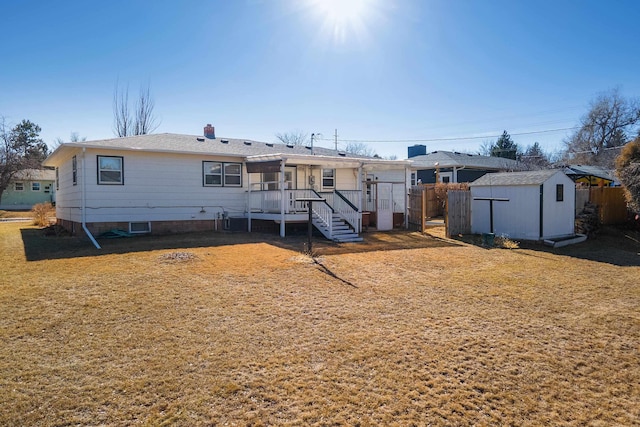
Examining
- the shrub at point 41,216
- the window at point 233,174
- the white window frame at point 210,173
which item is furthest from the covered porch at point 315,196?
the shrub at point 41,216

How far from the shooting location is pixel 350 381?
3.51 meters

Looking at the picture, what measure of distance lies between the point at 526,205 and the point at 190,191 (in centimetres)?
1231

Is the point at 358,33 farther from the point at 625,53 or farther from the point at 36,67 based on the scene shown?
the point at 625,53

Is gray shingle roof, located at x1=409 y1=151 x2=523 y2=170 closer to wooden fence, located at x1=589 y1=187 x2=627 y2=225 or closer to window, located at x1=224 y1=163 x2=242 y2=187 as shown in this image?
wooden fence, located at x1=589 y1=187 x2=627 y2=225

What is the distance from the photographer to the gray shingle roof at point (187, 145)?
1343cm

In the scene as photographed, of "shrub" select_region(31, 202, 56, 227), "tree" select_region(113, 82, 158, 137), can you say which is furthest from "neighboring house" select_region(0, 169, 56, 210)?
"shrub" select_region(31, 202, 56, 227)

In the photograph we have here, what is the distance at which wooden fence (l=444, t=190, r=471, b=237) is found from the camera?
545 inches

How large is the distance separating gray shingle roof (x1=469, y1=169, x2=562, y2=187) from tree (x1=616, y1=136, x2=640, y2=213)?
2.76m

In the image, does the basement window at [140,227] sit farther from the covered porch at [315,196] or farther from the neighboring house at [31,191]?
the neighboring house at [31,191]

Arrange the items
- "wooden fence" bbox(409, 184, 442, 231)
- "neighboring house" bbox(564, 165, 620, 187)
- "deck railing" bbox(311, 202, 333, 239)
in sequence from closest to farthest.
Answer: "deck railing" bbox(311, 202, 333, 239) → "wooden fence" bbox(409, 184, 442, 231) → "neighboring house" bbox(564, 165, 620, 187)

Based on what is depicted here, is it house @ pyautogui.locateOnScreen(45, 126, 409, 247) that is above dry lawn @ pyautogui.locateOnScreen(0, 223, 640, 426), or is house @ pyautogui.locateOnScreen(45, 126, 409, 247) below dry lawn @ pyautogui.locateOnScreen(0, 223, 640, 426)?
above

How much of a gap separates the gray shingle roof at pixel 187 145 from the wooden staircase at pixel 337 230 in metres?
4.64

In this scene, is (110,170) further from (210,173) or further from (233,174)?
(233,174)

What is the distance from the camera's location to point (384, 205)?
52.6 ft
